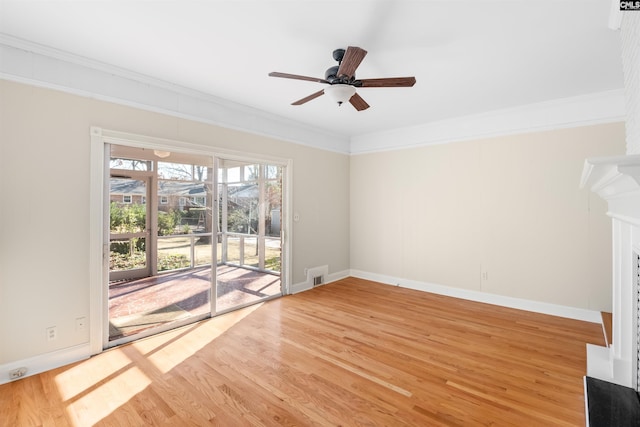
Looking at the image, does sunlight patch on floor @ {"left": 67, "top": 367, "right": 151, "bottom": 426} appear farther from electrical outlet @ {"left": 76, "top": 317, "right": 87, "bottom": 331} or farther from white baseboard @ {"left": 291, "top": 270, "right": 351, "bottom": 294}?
white baseboard @ {"left": 291, "top": 270, "right": 351, "bottom": 294}

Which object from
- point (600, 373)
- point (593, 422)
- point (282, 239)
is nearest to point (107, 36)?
point (282, 239)

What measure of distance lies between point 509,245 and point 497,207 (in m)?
0.56

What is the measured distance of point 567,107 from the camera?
12.2 feet

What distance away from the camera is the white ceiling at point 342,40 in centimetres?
205

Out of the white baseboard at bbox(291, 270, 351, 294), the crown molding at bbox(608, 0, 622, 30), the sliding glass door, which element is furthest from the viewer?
the white baseboard at bbox(291, 270, 351, 294)

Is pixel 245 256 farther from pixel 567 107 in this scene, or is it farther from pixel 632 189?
pixel 567 107

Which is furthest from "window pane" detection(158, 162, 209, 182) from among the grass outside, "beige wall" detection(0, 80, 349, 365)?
the grass outside

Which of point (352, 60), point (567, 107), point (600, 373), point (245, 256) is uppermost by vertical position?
point (567, 107)

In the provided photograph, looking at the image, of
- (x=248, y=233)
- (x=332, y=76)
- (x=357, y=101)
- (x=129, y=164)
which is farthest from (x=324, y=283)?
(x=332, y=76)

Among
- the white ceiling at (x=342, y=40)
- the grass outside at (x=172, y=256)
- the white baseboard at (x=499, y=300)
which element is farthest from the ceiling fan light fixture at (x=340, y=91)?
the white baseboard at (x=499, y=300)

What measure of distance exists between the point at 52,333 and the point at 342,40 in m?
3.55

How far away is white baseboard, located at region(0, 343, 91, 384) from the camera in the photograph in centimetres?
235

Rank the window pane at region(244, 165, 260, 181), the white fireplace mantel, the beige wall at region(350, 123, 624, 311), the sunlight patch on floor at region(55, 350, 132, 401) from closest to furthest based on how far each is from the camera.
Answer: the white fireplace mantel
the sunlight patch on floor at region(55, 350, 132, 401)
the beige wall at region(350, 123, 624, 311)
the window pane at region(244, 165, 260, 181)

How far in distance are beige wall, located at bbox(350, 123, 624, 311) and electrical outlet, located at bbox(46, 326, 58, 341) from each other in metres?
4.49
